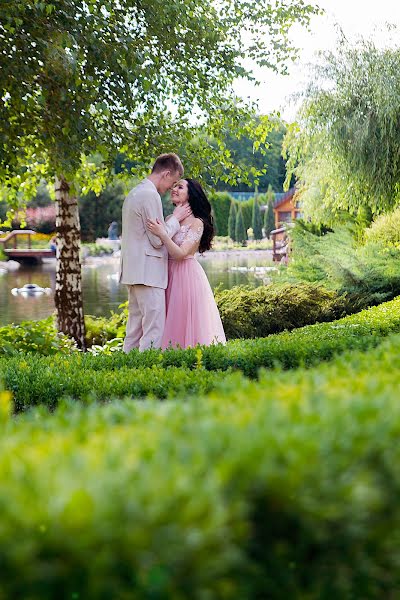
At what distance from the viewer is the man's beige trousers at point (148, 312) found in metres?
6.93

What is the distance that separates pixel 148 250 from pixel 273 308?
5568mm

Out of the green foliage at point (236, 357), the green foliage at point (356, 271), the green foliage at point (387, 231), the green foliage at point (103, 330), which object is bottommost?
the green foliage at point (103, 330)

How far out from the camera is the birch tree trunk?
9461 mm

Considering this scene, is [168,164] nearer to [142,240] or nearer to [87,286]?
[142,240]

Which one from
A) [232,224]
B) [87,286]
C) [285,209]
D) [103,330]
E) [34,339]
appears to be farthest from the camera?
[232,224]

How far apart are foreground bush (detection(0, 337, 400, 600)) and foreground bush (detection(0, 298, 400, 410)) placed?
2.32 meters

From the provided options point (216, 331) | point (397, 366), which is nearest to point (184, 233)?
point (216, 331)

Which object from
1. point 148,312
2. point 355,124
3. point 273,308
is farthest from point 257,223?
point 148,312

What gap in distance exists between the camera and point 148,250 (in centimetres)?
684

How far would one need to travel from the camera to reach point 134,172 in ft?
30.2

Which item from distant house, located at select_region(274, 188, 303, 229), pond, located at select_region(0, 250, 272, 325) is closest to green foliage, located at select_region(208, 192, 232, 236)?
distant house, located at select_region(274, 188, 303, 229)

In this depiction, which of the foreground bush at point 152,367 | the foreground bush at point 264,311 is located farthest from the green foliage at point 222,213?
the foreground bush at point 152,367

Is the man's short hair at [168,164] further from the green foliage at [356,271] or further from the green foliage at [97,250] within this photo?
the green foliage at [97,250]

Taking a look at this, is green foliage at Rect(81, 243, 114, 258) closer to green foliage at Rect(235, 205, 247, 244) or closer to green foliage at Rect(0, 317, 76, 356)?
green foliage at Rect(235, 205, 247, 244)
